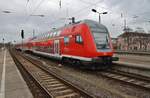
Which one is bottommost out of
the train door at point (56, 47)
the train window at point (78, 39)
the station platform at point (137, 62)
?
the station platform at point (137, 62)

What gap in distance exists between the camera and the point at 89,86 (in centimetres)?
1047

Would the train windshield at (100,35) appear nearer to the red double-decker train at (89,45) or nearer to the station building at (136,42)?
the red double-decker train at (89,45)

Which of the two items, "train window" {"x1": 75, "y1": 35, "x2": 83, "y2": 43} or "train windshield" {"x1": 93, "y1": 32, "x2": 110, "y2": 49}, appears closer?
"train windshield" {"x1": 93, "y1": 32, "x2": 110, "y2": 49}

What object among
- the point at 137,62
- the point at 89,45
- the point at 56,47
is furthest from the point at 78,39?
the point at 137,62

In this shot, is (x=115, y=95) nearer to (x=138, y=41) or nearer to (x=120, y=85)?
(x=120, y=85)

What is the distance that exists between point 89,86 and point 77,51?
500cm

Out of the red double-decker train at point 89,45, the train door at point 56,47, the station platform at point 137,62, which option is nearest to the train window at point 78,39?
the red double-decker train at point 89,45

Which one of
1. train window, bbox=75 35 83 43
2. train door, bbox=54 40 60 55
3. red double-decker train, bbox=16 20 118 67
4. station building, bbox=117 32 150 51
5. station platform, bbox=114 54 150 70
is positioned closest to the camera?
red double-decker train, bbox=16 20 118 67

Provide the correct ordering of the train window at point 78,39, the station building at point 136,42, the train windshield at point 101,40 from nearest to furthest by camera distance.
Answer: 1. the train windshield at point 101,40
2. the train window at point 78,39
3. the station building at point 136,42

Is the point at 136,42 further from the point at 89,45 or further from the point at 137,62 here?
the point at 89,45

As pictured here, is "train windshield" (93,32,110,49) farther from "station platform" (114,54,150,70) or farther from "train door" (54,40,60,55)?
"train door" (54,40,60,55)

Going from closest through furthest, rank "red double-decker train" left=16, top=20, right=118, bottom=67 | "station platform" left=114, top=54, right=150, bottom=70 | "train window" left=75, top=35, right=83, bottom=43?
1. "red double-decker train" left=16, top=20, right=118, bottom=67
2. "station platform" left=114, top=54, right=150, bottom=70
3. "train window" left=75, top=35, right=83, bottom=43

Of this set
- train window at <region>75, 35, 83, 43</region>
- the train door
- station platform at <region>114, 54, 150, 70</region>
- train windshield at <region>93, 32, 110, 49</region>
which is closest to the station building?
station platform at <region>114, 54, 150, 70</region>

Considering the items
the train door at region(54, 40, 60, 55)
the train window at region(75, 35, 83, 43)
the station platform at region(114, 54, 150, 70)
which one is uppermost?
the train window at region(75, 35, 83, 43)
